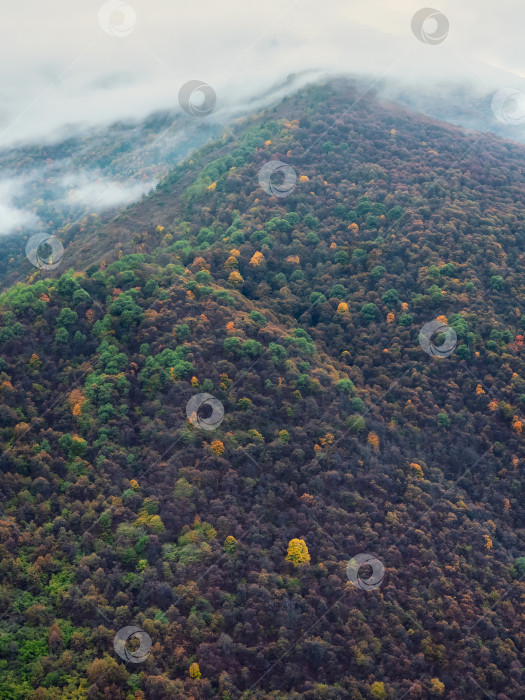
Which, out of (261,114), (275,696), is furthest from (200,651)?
(261,114)

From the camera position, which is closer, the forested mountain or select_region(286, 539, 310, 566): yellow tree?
the forested mountain

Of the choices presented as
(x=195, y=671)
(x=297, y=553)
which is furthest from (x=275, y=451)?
(x=195, y=671)

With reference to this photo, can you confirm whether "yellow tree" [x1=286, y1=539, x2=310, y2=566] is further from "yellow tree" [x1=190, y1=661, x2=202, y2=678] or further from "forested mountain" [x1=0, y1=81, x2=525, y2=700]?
"yellow tree" [x1=190, y1=661, x2=202, y2=678]

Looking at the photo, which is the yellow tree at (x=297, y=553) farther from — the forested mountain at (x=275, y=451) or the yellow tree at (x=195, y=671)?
the yellow tree at (x=195, y=671)

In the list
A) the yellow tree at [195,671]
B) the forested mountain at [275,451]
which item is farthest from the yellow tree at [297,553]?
the yellow tree at [195,671]

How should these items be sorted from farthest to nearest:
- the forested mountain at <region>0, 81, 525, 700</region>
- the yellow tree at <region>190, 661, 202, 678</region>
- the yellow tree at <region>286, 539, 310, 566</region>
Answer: the yellow tree at <region>286, 539, 310, 566</region> < the forested mountain at <region>0, 81, 525, 700</region> < the yellow tree at <region>190, 661, 202, 678</region>

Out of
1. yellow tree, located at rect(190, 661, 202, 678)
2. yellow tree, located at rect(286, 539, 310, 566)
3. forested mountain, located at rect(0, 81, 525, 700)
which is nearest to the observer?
yellow tree, located at rect(190, 661, 202, 678)

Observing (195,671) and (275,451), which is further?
(275,451)

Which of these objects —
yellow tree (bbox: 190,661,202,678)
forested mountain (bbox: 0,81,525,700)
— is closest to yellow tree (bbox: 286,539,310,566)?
forested mountain (bbox: 0,81,525,700)

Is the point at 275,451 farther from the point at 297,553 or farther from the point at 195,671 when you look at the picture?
the point at 195,671
